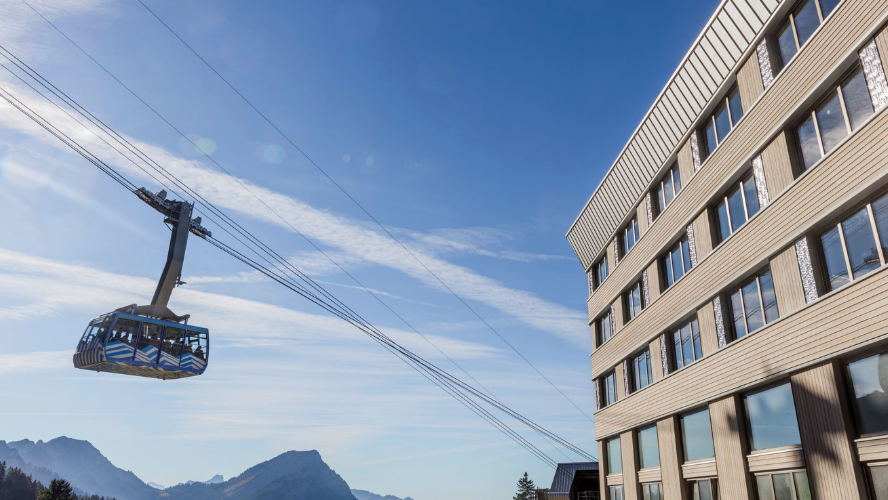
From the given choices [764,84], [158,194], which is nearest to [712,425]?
[764,84]

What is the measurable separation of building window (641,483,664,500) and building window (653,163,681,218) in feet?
43.2

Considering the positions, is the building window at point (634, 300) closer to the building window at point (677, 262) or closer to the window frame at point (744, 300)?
the building window at point (677, 262)

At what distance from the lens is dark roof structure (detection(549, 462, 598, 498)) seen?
58.2 metres

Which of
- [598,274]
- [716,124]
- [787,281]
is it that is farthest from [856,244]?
[598,274]

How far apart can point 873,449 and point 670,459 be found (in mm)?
12177

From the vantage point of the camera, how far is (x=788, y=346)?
18312 mm

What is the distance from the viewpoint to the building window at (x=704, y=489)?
22.6 m

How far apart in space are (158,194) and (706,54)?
3010cm

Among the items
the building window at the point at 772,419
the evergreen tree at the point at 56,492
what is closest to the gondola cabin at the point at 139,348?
the building window at the point at 772,419

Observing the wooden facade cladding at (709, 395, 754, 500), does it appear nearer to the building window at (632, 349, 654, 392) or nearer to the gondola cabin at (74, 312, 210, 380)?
the building window at (632, 349, 654, 392)

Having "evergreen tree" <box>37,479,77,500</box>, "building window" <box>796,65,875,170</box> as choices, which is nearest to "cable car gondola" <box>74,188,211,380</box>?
"building window" <box>796,65,875,170</box>

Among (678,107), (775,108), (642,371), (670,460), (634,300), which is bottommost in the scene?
(670,460)

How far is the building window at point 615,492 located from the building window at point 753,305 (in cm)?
1490

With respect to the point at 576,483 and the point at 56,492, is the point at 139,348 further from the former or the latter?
the point at 56,492
